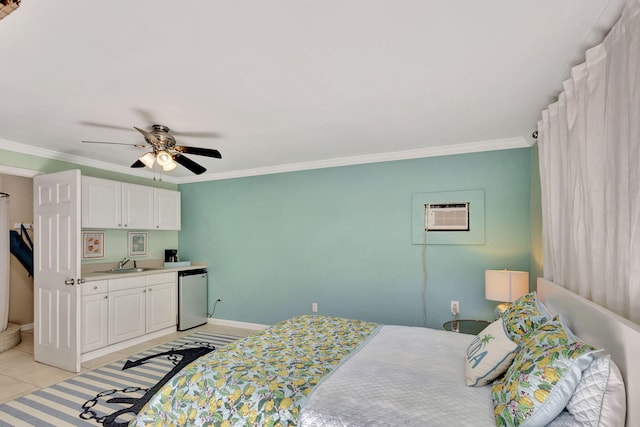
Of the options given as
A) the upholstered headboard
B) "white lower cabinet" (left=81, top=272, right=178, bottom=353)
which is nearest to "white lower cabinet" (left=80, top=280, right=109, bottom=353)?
"white lower cabinet" (left=81, top=272, right=178, bottom=353)

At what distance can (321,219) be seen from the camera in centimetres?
448

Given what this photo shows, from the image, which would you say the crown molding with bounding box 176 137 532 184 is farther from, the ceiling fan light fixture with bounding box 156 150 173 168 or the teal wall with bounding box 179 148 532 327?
the ceiling fan light fixture with bounding box 156 150 173 168

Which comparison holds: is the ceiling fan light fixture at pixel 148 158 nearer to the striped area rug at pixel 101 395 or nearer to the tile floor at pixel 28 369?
the striped area rug at pixel 101 395

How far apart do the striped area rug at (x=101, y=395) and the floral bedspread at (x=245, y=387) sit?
1.05m

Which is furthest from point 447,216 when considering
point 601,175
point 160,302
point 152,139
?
point 160,302

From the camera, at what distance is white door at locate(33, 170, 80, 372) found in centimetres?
341

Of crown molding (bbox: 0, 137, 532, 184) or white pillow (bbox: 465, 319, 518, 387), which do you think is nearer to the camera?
white pillow (bbox: 465, 319, 518, 387)

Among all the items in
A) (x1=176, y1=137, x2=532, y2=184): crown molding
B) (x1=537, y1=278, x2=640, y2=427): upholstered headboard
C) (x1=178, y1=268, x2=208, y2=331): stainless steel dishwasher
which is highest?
(x1=176, y1=137, x2=532, y2=184): crown molding

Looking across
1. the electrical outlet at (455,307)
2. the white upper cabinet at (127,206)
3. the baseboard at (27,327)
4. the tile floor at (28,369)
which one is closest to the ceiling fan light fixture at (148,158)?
the white upper cabinet at (127,206)

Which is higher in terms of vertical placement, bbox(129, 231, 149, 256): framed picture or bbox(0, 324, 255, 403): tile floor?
bbox(129, 231, 149, 256): framed picture

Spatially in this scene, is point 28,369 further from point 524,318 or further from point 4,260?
point 524,318

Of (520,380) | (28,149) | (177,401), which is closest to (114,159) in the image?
(28,149)

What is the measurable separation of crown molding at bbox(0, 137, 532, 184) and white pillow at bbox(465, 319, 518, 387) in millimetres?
2375

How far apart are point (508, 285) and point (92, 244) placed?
495 centimetres
